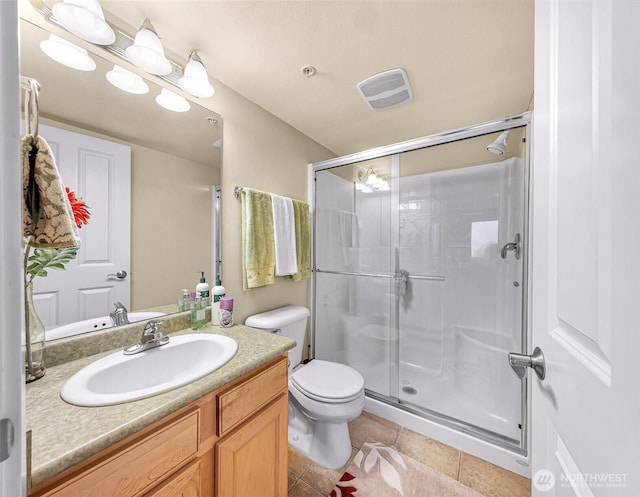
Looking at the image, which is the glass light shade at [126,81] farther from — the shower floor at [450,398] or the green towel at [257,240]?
the shower floor at [450,398]

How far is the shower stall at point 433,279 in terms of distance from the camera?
1.54m

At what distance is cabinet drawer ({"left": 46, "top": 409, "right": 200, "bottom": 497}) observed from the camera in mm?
531

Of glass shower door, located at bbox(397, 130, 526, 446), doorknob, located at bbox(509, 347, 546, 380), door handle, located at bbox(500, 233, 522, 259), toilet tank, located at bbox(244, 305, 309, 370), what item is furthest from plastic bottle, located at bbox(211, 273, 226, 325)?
door handle, located at bbox(500, 233, 522, 259)

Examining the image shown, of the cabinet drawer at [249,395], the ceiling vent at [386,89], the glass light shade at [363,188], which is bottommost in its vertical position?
the cabinet drawer at [249,395]

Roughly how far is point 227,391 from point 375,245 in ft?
5.05

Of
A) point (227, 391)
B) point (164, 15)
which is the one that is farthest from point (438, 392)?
point (164, 15)

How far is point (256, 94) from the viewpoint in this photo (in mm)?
1559

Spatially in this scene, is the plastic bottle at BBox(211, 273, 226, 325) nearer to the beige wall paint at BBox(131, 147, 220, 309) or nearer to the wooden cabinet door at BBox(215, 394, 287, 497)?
the beige wall paint at BBox(131, 147, 220, 309)

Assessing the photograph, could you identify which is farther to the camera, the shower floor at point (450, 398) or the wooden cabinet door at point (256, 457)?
the shower floor at point (450, 398)

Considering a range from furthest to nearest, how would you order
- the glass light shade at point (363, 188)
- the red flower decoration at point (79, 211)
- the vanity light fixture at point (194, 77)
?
1. the glass light shade at point (363, 188)
2. the vanity light fixture at point (194, 77)
3. the red flower decoration at point (79, 211)

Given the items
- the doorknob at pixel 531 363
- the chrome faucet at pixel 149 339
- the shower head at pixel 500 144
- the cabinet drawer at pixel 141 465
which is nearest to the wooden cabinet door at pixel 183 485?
the cabinet drawer at pixel 141 465

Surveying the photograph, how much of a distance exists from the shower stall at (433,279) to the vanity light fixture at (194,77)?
3.57 feet

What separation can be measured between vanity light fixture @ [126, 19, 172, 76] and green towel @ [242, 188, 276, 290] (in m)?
0.68

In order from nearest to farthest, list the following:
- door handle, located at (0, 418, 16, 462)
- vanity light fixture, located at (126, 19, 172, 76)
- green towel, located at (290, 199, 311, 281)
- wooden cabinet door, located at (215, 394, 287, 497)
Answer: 1. door handle, located at (0, 418, 16, 462)
2. wooden cabinet door, located at (215, 394, 287, 497)
3. vanity light fixture, located at (126, 19, 172, 76)
4. green towel, located at (290, 199, 311, 281)
